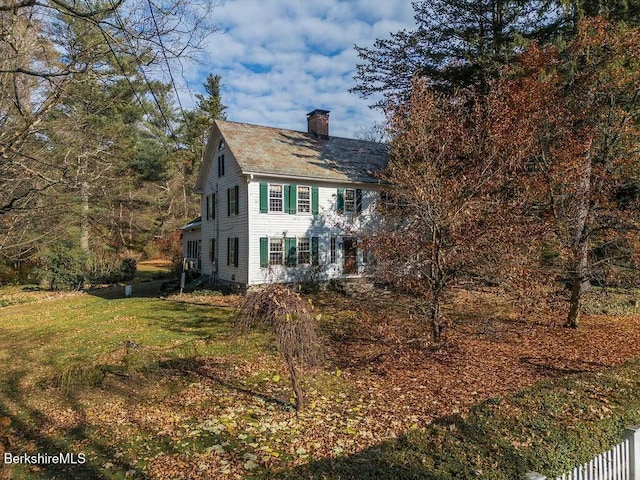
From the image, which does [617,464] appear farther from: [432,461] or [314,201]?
[314,201]

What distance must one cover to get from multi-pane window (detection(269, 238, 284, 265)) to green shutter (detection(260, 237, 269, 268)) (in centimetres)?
26

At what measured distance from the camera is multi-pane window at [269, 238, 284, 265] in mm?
17688

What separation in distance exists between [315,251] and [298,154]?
15.9ft

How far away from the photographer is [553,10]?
52.7 feet

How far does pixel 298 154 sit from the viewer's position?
64.2 ft

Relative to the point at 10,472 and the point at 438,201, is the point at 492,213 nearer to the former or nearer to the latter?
the point at 438,201

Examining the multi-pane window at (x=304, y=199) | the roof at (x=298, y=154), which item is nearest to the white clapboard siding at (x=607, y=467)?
the roof at (x=298, y=154)

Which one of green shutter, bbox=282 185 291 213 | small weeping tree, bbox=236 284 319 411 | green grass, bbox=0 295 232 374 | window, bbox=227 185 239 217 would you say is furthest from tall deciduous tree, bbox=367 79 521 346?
window, bbox=227 185 239 217

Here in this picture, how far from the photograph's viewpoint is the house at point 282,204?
57.1 ft

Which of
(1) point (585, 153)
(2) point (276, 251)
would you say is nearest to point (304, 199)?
(2) point (276, 251)

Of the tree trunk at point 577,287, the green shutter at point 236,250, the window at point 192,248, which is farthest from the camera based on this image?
the window at point 192,248

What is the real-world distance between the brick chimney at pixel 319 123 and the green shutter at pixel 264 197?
654 centimetres

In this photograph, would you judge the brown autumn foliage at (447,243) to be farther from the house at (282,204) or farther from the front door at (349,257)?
the front door at (349,257)

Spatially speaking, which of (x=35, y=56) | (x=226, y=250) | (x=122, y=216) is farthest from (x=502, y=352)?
(x=122, y=216)
